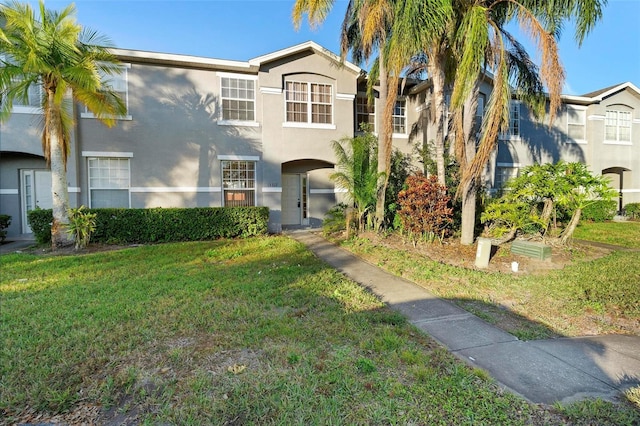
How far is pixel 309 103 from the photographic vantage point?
45.7ft

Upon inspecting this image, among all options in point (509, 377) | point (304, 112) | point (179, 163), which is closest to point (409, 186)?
point (304, 112)

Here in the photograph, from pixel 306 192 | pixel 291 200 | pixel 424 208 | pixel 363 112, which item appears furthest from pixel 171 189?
pixel 424 208

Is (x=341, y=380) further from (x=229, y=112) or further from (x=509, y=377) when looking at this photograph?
(x=229, y=112)

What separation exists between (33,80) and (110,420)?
1072 centimetres

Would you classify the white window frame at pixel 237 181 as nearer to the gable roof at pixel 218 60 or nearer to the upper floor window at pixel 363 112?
the gable roof at pixel 218 60

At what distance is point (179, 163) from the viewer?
1302cm

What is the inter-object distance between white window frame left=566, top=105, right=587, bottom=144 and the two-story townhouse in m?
12.8

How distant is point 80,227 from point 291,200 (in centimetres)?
813

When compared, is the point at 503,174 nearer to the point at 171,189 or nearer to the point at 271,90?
the point at 271,90

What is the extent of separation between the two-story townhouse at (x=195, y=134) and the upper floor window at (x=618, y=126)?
15.3 m

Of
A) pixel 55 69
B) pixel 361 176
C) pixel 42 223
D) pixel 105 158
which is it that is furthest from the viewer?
pixel 105 158

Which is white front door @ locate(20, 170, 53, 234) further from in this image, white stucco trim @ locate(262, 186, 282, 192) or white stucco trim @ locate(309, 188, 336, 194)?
white stucco trim @ locate(309, 188, 336, 194)

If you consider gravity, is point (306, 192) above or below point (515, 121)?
below

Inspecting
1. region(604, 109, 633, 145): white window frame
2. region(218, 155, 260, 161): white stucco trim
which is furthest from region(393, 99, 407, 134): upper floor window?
region(604, 109, 633, 145): white window frame
